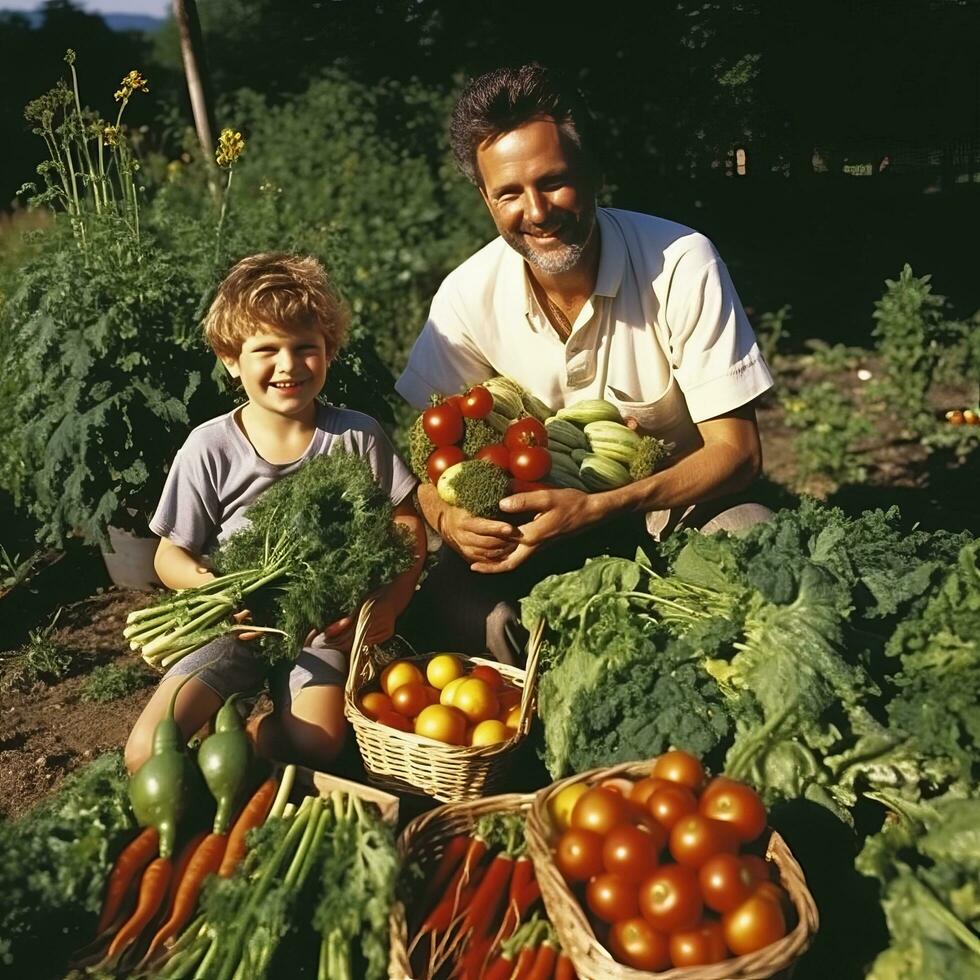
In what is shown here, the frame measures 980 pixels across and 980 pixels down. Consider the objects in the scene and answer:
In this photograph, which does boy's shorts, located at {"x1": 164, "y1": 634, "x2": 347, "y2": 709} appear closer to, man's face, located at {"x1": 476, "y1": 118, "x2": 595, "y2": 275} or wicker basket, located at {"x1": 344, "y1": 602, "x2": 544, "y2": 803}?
wicker basket, located at {"x1": 344, "y1": 602, "x2": 544, "y2": 803}

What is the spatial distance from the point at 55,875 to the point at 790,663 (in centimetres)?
211

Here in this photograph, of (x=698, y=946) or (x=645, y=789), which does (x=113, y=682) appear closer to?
(x=645, y=789)

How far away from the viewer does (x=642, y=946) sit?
2.39 m

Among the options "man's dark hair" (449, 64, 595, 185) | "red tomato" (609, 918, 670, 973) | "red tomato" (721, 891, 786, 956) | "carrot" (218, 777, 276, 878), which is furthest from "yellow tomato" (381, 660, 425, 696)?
"man's dark hair" (449, 64, 595, 185)

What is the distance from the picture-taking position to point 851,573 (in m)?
3.26

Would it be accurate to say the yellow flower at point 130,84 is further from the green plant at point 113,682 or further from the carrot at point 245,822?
the carrot at point 245,822

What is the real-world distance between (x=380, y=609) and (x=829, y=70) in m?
4.71

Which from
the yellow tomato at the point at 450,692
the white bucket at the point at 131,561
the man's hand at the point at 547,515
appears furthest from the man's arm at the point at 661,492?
the white bucket at the point at 131,561

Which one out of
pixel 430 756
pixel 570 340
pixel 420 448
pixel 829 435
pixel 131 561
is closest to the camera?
pixel 430 756

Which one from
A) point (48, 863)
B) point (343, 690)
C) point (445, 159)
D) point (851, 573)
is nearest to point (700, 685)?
point (851, 573)

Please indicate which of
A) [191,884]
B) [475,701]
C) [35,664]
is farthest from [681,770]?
[35,664]

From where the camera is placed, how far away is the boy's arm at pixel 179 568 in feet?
12.0

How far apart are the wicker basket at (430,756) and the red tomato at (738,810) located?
0.82 meters

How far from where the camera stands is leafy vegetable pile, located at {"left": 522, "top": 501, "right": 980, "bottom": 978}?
9.58 ft
